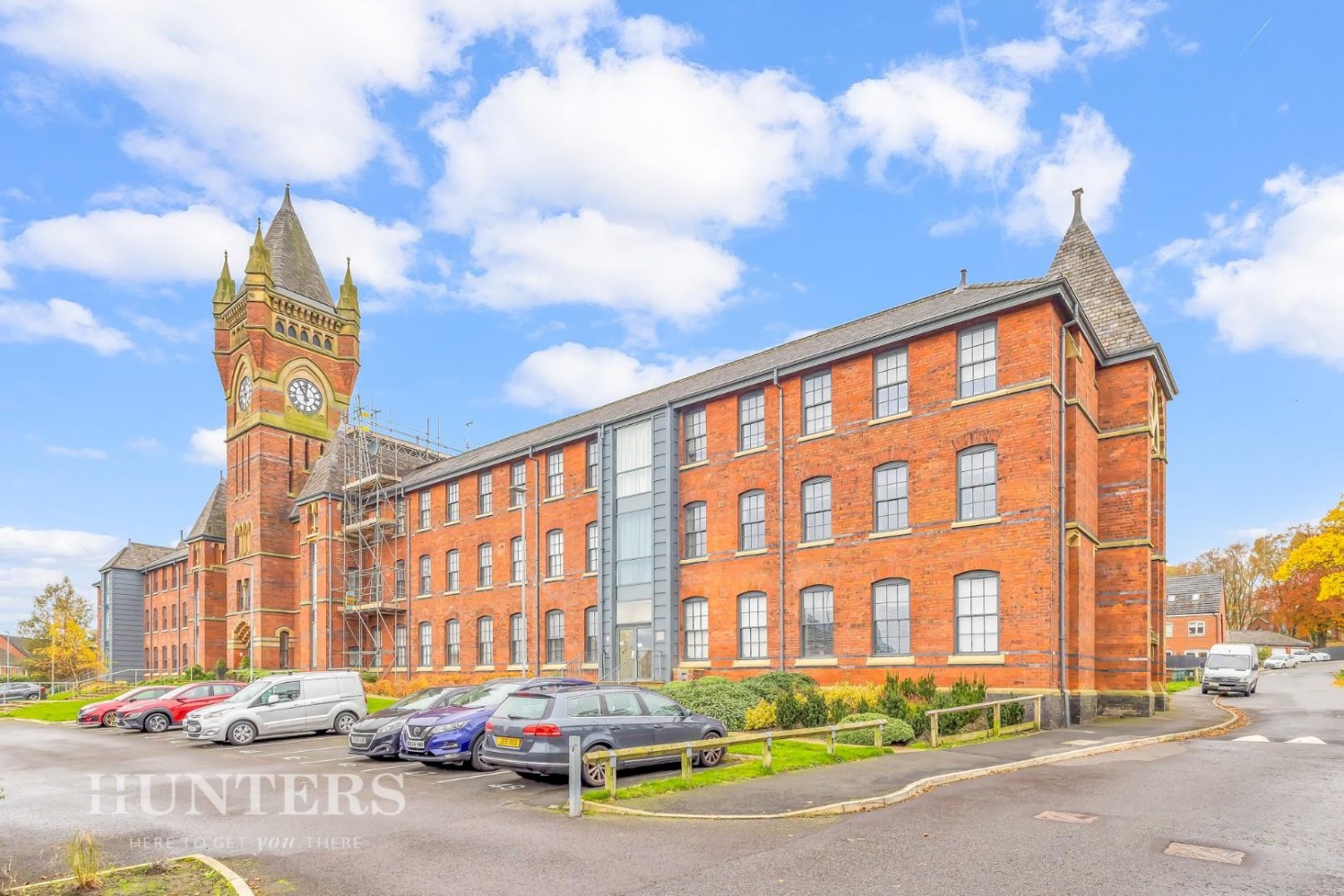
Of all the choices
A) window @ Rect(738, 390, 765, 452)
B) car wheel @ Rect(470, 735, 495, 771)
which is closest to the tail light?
car wheel @ Rect(470, 735, 495, 771)

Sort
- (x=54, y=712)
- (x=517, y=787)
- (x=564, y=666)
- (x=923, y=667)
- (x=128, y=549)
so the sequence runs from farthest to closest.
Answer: (x=128, y=549) < (x=54, y=712) < (x=564, y=666) < (x=923, y=667) < (x=517, y=787)

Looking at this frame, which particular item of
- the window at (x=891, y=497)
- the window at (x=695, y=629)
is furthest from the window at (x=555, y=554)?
the window at (x=891, y=497)

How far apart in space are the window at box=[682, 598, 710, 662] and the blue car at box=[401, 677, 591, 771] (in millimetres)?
12343

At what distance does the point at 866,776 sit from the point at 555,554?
80.3ft

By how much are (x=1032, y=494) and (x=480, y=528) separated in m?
25.7

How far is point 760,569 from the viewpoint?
92.3 feet

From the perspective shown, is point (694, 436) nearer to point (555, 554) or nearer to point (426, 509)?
point (555, 554)

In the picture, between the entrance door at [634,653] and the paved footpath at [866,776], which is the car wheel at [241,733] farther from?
the paved footpath at [866,776]

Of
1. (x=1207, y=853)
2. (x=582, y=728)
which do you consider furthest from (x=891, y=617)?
(x=1207, y=853)

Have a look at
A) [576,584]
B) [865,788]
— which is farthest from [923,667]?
[576,584]

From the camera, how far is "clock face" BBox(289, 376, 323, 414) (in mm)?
56750

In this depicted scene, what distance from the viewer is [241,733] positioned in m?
22.4

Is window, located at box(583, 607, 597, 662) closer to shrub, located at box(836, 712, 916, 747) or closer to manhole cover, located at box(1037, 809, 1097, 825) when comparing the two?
shrub, located at box(836, 712, 916, 747)

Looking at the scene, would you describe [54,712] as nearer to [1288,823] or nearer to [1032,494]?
[1032,494]
